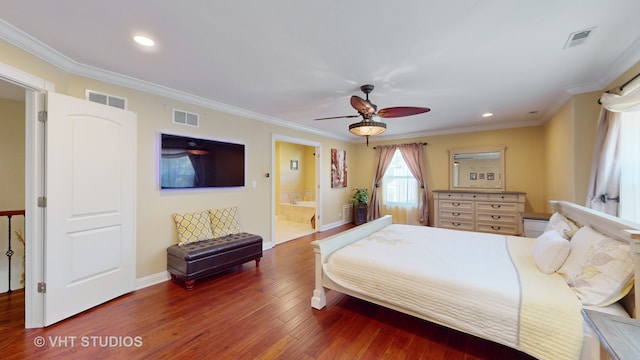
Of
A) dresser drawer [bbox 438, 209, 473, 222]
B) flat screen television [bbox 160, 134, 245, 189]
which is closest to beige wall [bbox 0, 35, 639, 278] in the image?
flat screen television [bbox 160, 134, 245, 189]

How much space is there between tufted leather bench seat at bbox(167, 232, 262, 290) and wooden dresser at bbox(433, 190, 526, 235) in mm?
4090

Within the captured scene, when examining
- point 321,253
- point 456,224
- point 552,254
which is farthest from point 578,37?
point 456,224

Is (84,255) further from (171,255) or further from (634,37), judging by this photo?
(634,37)

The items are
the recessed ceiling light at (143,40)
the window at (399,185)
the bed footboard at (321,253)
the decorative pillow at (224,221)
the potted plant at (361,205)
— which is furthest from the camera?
the potted plant at (361,205)

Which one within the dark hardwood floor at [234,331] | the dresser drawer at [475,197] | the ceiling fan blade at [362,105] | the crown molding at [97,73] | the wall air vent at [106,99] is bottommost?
the dark hardwood floor at [234,331]

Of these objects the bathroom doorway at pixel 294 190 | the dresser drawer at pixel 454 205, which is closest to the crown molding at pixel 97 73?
the bathroom doorway at pixel 294 190

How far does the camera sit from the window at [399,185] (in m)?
6.17

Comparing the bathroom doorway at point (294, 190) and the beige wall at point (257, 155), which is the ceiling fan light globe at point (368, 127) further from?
the bathroom doorway at point (294, 190)

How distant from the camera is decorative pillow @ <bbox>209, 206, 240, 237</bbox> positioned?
11.6 feet

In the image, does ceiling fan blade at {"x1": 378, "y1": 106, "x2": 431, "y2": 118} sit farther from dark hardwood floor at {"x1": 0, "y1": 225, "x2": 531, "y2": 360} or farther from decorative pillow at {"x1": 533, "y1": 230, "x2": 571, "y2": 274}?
dark hardwood floor at {"x1": 0, "y1": 225, "x2": 531, "y2": 360}

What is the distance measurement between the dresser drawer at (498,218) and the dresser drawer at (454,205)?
24 centimetres

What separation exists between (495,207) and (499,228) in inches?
16.5

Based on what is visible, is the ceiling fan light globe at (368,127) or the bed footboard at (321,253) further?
the ceiling fan light globe at (368,127)

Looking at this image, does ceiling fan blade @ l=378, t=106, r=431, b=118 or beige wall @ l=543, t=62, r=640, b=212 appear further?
beige wall @ l=543, t=62, r=640, b=212
